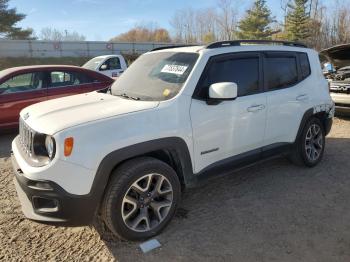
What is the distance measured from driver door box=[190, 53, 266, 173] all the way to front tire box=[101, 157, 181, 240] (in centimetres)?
43

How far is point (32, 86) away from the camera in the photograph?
738cm

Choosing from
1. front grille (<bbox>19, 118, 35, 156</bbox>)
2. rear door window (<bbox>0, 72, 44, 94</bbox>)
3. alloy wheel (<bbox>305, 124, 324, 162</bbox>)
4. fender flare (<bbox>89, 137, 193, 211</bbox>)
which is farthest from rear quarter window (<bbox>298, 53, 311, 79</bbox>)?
rear door window (<bbox>0, 72, 44, 94</bbox>)

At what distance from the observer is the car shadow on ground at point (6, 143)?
20.7 feet

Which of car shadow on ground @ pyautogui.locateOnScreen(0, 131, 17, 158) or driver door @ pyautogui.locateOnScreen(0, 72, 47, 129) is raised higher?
driver door @ pyautogui.locateOnScreen(0, 72, 47, 129)

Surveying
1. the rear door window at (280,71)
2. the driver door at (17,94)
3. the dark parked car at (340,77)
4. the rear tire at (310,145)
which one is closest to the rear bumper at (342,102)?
the dark parked car at (340,77)

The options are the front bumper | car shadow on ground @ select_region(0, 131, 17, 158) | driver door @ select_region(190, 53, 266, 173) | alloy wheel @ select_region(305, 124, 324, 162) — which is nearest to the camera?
the front bumper

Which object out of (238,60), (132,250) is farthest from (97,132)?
(238,60)

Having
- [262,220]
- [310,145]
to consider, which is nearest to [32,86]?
[310,145]

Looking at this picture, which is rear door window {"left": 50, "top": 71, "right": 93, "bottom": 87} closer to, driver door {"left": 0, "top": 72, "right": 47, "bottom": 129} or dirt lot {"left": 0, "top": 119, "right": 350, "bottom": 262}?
driver door {"left": 0, "top": 72, "right": 47, "bottom": 129}

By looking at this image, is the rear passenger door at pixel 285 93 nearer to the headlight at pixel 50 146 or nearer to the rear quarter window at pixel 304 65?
the rear quarter window at pixel 304 65

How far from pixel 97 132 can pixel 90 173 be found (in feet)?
1.12

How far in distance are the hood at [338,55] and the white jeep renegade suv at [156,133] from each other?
141 inches

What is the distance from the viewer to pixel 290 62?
15.8 feet

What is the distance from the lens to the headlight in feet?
9.54
